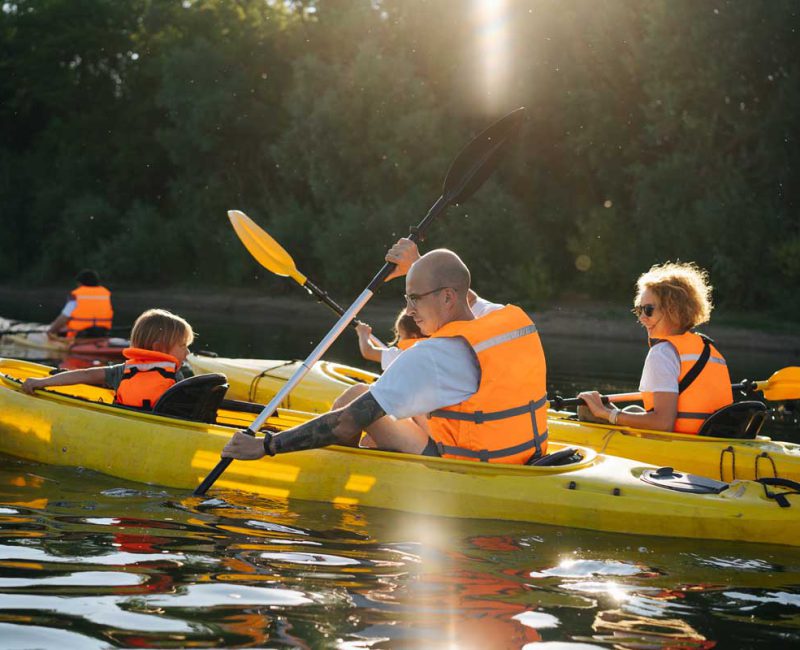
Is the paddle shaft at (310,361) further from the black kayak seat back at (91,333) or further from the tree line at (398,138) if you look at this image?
the tree line at (398,138)

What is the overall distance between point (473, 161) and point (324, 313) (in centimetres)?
1593

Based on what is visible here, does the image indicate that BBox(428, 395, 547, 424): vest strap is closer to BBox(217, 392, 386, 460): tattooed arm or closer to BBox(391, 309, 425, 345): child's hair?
BBox(217, 392, 386, 460): tattooed arm

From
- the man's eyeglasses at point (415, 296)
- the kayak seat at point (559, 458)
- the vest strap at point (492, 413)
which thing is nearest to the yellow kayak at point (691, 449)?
the kayak seat at point (559, 458)

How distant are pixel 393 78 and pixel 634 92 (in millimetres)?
5142

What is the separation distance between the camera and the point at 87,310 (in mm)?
11961

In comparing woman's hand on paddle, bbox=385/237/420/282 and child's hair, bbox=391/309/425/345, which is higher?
woman's hand on paddle, bbox=385/237/420/282

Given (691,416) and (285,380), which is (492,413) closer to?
(691,416)

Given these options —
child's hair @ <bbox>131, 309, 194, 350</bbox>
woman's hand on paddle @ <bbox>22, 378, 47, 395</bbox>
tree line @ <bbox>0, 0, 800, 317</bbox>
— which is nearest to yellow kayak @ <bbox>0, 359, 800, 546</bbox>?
child's hair @ <bbox>131, 309, 194, 350</bbox>

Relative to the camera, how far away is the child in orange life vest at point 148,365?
5557 millimetres

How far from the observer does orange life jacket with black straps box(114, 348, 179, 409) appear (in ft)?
18.6

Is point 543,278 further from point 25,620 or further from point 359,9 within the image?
point 25,620

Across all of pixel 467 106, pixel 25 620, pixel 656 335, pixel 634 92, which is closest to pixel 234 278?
pixel 467 106

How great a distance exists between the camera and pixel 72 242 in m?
28.0

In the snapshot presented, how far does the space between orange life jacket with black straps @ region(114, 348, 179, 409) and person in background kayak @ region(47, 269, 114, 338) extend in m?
6.32
